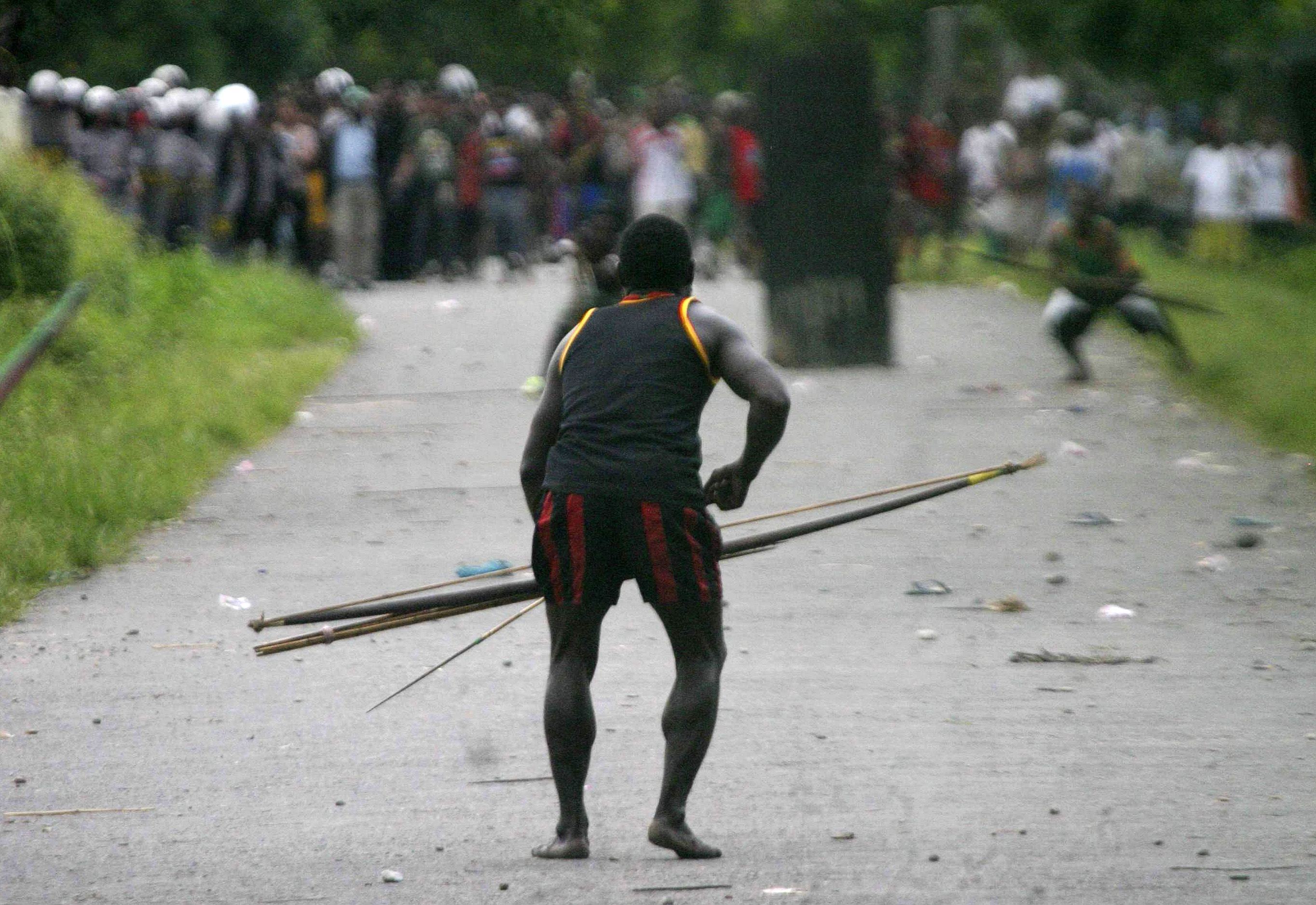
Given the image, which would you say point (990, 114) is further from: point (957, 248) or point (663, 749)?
point (663, 749)

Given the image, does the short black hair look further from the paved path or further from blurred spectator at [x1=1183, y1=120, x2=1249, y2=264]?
blurred spectator at [x1=1183, y1=120, x2=1249, y2=264]

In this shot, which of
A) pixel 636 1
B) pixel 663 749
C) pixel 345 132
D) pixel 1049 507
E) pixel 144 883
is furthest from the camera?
pixel 345 132

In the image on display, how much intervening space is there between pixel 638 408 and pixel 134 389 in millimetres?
8295

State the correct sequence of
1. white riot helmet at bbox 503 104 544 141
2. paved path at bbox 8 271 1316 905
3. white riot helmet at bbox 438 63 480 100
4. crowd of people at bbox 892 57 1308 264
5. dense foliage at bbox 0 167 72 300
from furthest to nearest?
1. white riot helmet at bbox 503 104 544 141
2. crowd of people at bbox 892 57 1308 264
3. white riot helmet at bbox 438 63 480 100
4. dense foliage at bbox 0 167 72 300
5. paved path at bbox 8 271 1316 905

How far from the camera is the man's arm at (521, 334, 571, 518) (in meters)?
5.22

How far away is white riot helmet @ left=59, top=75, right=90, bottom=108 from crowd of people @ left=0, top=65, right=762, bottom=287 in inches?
0.8

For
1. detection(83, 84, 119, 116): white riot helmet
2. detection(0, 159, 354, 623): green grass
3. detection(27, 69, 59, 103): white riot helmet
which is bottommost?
detection(0, 159, 354, 623): green grass

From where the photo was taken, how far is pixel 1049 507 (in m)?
10.1

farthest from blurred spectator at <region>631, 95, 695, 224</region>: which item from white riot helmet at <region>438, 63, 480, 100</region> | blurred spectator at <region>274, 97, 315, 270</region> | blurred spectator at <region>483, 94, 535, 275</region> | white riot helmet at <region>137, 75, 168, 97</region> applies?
white riot helmet at <region>137, 75, 168, 97</region>

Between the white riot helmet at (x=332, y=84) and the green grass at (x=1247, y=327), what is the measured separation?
619 cm

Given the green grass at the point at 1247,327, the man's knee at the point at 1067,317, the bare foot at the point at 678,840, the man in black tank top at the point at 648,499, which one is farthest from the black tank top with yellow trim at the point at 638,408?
the man's knee at the point at 1067,317

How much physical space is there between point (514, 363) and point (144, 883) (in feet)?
34.7

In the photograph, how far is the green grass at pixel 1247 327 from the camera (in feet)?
41.6

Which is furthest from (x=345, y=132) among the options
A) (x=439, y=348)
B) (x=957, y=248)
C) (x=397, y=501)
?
(x=397, y=501)
